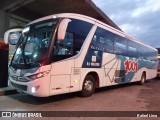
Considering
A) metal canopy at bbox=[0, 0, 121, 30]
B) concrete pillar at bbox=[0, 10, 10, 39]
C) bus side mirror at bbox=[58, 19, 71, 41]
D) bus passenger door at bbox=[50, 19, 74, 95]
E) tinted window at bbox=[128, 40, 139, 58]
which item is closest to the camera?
bus side mirror at bbox=[58, 19, 71, 41]

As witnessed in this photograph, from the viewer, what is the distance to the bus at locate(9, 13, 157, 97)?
692cm

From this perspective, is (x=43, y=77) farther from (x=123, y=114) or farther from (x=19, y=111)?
(x=123, y=114)

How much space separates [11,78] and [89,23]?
367cm

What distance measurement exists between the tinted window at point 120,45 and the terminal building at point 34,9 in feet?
17.3

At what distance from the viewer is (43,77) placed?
679 centimetres

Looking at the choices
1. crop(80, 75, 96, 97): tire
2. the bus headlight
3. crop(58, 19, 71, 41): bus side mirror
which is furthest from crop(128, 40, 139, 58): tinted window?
the bus headlight

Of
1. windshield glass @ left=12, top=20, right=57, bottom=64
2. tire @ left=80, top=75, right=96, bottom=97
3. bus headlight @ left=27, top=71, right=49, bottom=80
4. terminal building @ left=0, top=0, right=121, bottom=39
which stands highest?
terminal building @ left=0, top=0, right=121, bottom=39

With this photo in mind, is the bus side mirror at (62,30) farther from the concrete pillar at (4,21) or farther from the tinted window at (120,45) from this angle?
the concrete pillar at (4,21)

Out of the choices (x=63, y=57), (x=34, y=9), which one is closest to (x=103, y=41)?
(x=63, y=57)

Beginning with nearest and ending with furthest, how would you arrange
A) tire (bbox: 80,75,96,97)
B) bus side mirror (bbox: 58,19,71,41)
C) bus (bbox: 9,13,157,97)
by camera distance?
bus side mirror (bbox: 58,19,71,41) → bus (bbox: 9,13,157,97) → tire (bbox: 80,75,96,97)

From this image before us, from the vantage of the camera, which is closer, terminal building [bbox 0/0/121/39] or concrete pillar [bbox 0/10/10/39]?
terminal building [bbox 0/0/121/39]

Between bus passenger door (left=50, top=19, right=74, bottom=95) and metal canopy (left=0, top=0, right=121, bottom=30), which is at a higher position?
metal canopy (left=0, top=0, right=121, bottom=30)

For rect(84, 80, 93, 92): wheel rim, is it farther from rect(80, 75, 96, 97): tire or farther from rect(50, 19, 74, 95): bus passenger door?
rect(50, 19, 74, 95): bus passenger door

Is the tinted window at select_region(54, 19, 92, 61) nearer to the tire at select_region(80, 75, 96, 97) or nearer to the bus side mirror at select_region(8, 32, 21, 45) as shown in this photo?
the tire at select_region(80, 75, 96, 97)
